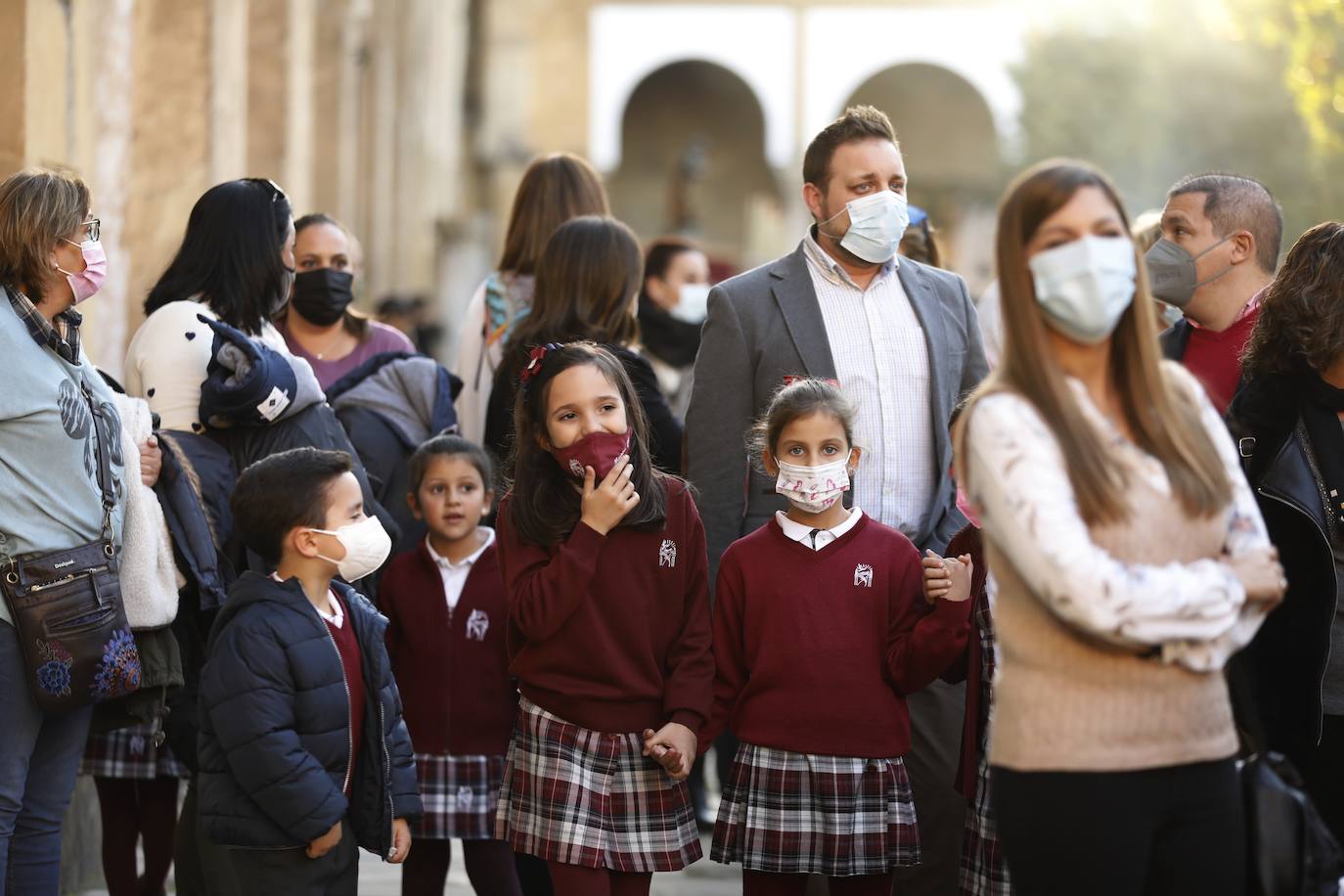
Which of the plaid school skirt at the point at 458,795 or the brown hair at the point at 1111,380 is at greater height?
the brown hair at the point at 1111,380

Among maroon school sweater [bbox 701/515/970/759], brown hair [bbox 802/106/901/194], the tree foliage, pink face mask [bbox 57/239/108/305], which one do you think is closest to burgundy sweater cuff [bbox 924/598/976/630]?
maroon school sweater [bbox 701/515/970/759]

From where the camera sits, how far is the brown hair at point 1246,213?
229 inches

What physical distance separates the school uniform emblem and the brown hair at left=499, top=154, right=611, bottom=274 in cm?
157

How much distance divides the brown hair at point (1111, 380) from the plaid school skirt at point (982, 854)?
60.7 inches

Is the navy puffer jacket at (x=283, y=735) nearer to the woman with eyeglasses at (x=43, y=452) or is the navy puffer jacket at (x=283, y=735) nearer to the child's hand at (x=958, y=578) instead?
the woman with eyeglasses at (x=43, y=452)

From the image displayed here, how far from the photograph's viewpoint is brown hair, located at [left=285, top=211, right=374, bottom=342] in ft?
23.1

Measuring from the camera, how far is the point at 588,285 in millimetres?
6281

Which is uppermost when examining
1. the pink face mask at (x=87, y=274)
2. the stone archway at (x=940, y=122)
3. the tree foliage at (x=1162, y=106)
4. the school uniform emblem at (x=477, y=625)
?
the stone archway at (x=940, y=122)

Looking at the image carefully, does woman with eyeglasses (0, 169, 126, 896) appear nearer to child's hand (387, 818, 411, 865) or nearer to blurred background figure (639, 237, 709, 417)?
child's hand (387, 818, 411, 865)

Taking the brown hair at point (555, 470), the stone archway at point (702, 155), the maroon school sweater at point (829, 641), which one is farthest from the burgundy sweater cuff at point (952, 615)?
the stone archway at point (702, 155)

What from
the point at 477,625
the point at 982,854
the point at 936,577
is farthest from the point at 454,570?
the point at 982,854

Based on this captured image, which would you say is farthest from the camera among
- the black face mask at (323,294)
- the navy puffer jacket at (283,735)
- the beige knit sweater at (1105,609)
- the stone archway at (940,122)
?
the stone archway at (940,122)

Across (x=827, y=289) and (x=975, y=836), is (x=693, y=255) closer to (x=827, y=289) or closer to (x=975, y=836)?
(x=827, y=289)

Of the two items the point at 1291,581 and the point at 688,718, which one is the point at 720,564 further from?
the point at 1291,581
